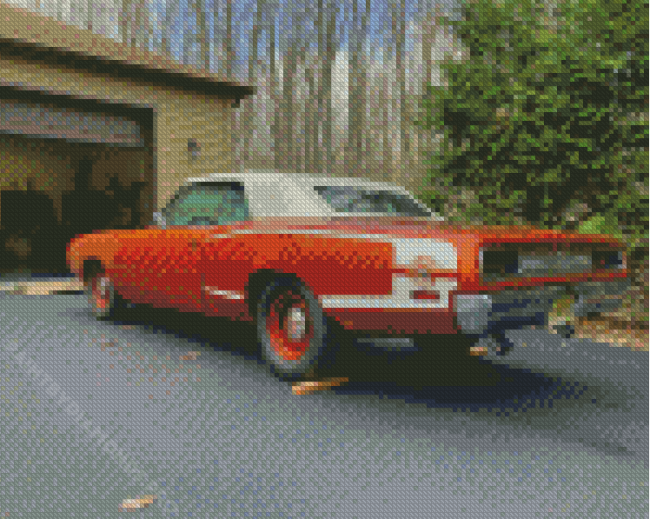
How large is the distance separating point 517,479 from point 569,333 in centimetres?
181

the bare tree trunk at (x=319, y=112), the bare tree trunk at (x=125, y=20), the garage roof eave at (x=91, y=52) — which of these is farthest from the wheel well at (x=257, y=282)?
the bare tree trunk at (x=125, y=20)

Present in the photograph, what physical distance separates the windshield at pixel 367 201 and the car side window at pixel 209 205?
0.64m

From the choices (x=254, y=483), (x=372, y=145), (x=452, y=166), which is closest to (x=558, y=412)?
(x=254, y=483)

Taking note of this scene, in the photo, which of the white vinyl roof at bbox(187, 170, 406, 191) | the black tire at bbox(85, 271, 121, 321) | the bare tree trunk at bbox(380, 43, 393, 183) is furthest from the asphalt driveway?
the bare tree trunk at bbox(380, 43, 393, 183)

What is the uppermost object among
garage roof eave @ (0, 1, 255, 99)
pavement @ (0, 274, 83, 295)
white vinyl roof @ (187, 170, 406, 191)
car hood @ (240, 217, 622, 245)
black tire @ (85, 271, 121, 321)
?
garage roof eave @ (0, 1, 255, 99)

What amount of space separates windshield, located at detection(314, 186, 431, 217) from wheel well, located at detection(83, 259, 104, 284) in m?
3.25

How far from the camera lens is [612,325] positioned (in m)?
7.68

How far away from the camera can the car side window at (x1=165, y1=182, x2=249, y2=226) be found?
5.61 m

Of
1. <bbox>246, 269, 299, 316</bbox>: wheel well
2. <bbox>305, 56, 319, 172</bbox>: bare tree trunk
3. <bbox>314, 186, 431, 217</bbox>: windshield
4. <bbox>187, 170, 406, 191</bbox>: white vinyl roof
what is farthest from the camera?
<bbox>305, 56, 319, 172</bbox>: bare tree trunk

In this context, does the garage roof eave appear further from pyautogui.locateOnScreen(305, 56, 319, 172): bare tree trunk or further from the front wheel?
pyautogui.locateOnScreen(305, 56, 319, 172): bare tree trunk

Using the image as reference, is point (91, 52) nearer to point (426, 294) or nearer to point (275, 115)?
point (426, 294)

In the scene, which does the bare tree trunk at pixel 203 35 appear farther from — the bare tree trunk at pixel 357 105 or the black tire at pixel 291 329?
the black tire at pixel 291 329

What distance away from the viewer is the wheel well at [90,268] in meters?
7.70

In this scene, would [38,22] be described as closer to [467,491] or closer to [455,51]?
[455,51]
